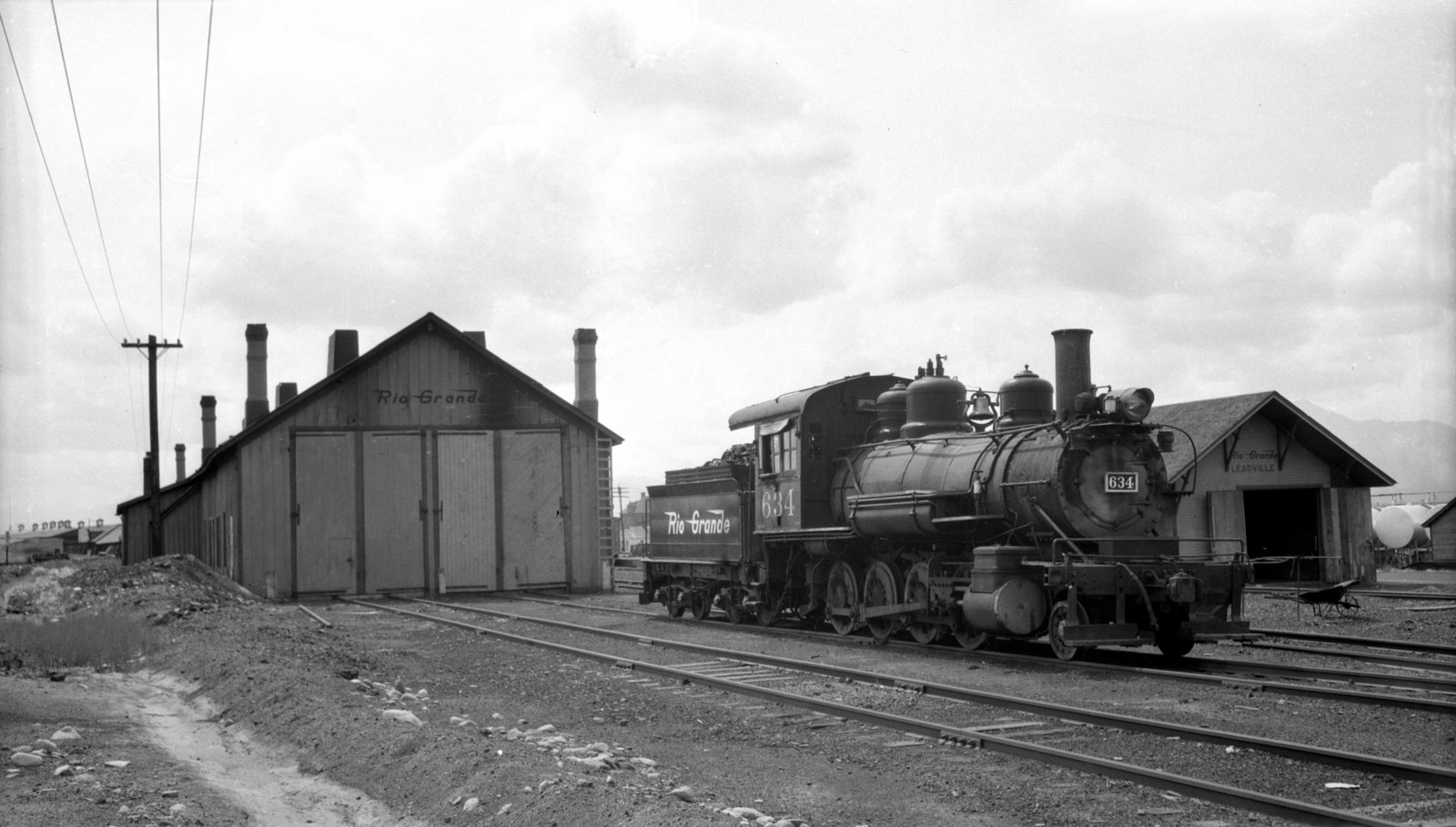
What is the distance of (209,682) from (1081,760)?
8.42 m

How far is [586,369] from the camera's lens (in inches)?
1268

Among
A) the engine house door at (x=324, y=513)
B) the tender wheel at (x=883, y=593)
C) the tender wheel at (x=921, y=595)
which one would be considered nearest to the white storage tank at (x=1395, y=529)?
the tender wheel at (x=883, y=593)

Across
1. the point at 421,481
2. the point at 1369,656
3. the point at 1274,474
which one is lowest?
the point at 1369,656

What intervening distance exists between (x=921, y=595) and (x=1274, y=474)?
1607cm

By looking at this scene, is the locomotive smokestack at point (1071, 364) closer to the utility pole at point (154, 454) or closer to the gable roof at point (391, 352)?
the gable roof at point (391, 352)

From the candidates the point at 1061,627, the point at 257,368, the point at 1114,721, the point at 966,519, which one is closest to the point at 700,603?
the point at 966,519

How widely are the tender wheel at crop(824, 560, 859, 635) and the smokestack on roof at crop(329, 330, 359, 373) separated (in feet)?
70.8

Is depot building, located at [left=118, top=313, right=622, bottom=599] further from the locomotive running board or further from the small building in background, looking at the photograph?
the small building in background

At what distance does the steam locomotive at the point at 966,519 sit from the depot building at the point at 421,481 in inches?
397

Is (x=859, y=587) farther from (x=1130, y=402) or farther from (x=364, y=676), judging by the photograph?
(x=364, y=676)

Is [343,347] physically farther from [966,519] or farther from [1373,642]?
[1373,642]

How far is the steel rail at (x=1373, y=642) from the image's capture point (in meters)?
13.1

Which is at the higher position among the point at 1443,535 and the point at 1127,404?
the point at 1127,404

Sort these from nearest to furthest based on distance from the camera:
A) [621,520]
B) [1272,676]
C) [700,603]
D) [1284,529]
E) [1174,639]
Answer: [1272,676]
[1174,639]
[700,603]
[1284,529]
[621,520]
